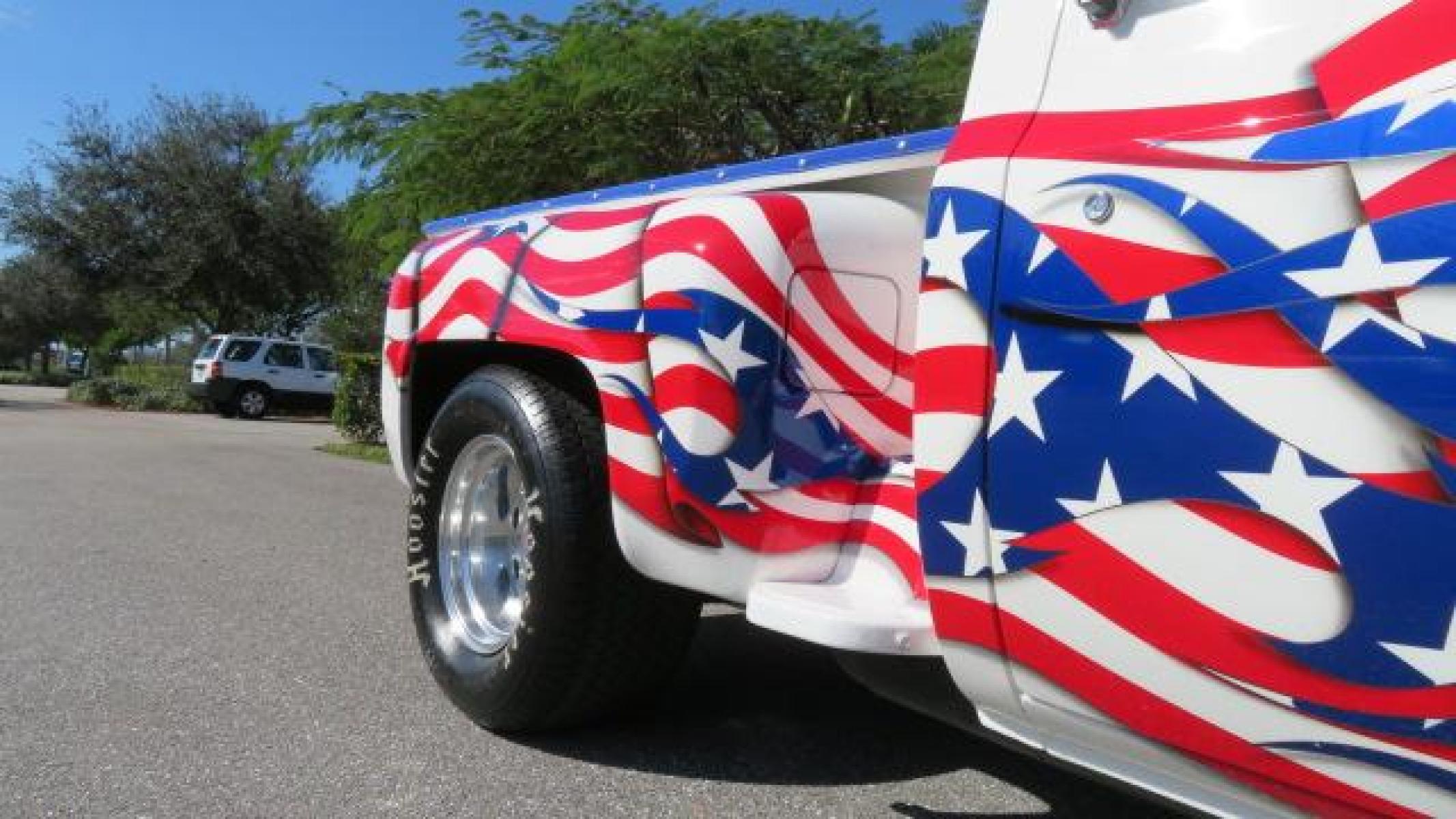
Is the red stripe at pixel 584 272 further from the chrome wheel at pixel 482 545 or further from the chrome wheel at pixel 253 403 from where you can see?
the chrome wheel at pixel 253 403

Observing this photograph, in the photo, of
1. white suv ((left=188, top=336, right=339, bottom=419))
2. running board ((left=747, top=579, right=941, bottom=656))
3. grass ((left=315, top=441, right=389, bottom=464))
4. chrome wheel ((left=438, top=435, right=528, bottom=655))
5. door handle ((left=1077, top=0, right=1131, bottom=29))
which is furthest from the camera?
white suv ((left=188, top=336, right=339, bottom=419))

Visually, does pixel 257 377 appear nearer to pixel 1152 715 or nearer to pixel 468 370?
pixel 468 370

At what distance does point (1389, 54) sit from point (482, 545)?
2673mm

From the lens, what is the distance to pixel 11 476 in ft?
31.6

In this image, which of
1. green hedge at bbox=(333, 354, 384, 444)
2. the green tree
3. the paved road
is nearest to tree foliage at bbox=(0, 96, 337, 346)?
the green tree

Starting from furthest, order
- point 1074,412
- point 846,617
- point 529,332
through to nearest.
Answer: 1. point 529,332
2. point 846,617
3. point 1074,412

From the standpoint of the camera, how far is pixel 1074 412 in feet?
6.20

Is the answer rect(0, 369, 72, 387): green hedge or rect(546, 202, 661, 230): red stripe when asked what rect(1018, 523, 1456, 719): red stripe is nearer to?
rect(546, 202, 661, 230): red stripe

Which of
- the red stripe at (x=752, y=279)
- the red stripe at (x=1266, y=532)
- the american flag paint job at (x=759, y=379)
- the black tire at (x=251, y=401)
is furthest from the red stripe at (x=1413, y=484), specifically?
the black tire at (x=251, y=401)

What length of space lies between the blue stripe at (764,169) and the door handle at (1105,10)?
43 cm

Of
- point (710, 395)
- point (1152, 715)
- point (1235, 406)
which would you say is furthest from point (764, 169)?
point (1152, 715)

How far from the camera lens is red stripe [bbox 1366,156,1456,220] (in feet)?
4.90

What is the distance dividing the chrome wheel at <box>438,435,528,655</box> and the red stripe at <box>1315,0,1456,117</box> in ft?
7.61

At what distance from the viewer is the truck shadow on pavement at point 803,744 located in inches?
120
